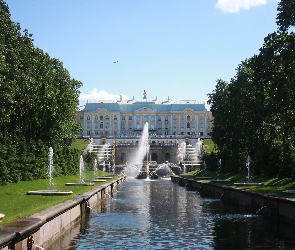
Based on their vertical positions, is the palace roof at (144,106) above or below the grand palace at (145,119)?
above

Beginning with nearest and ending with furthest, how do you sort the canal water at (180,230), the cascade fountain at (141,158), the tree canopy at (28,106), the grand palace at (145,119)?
the canal water at (180,230), the tree canopy at (28,106), the cascade fountain at (141,158), the grand palace at (145,119)

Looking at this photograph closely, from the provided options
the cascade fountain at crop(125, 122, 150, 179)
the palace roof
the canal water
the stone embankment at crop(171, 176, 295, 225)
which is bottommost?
the canal water

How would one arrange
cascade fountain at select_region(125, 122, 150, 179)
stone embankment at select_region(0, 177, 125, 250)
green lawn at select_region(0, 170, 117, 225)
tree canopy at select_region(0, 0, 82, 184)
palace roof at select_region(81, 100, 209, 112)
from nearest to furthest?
stone embankment at select_region(0, 177, 125, 250) → green lawn at select_region(0, 170, 117, 225) → tree canopy at select_region(0, 0, 82, 184) → cascade fountain at select_region(125, 122, 150, 179) → palace roof at select_region(81, 100, 209, 112)

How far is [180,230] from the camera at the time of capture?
50.9 ft

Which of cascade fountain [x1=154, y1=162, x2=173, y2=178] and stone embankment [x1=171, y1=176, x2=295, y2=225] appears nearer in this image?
stone embankment [x1=171, y1=176, x2=295, y2=225]

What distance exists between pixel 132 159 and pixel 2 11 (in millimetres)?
79441

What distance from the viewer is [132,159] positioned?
10469 cm

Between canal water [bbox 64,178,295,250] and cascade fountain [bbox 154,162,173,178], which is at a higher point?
cascade fountain [bbox 154,162,173,178]

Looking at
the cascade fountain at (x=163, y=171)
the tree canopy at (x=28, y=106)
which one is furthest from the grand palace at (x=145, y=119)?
the tree canopy at (x=28, y=106)

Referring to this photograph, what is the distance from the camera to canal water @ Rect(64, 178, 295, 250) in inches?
514

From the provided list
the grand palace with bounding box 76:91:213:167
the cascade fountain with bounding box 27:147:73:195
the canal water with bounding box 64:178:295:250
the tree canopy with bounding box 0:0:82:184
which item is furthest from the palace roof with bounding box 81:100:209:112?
the canal water with bounding box 64:178:295:250

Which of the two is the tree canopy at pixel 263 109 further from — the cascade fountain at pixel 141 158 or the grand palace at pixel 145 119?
the grand palace at pixel 145 119

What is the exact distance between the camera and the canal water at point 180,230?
13.0 metres

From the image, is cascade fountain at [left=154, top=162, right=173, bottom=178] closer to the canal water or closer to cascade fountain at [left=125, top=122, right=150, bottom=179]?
cascade fountain at [left=125, top=122, right=150, bottom=179]
